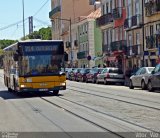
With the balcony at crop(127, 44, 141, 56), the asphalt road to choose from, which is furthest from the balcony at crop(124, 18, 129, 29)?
the asphalt road

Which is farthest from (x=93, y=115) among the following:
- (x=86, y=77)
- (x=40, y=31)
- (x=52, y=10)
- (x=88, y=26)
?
(x=40, y=31)

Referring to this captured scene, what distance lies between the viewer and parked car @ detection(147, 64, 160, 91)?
31109 mm

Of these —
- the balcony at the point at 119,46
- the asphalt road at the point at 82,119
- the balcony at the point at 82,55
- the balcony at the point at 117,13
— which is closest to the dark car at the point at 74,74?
the balcony at the point at 119,46

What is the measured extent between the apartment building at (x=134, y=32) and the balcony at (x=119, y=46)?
2.55ft

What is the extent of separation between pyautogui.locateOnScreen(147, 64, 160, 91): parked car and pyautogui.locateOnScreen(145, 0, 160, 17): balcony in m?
19.2

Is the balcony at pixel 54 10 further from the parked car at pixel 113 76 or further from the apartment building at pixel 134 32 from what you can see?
the parked car at pixel 113 76

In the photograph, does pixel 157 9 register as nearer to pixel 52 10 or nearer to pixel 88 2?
pixel 88 2

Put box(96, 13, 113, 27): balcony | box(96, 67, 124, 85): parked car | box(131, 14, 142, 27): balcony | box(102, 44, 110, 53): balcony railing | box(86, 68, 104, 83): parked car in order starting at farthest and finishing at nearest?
box(102, 44, 110, 53): balcony railing → box(96, 13, 113, 27): balcony → box(131, 14, 142, 27): balcony → box(86, 68, 104, 83): parked car → box(96, 67, 124, 85): parked car

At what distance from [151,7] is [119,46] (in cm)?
1193

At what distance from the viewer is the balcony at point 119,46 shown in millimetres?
61844

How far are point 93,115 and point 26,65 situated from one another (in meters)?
11.0

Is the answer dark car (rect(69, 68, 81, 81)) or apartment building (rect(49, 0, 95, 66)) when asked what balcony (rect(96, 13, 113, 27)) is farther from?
apartment building (rect(49, 0, 95, 66))

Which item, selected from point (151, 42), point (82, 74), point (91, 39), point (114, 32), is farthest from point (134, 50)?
point (91, 39)

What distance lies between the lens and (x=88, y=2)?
98.9 meters
